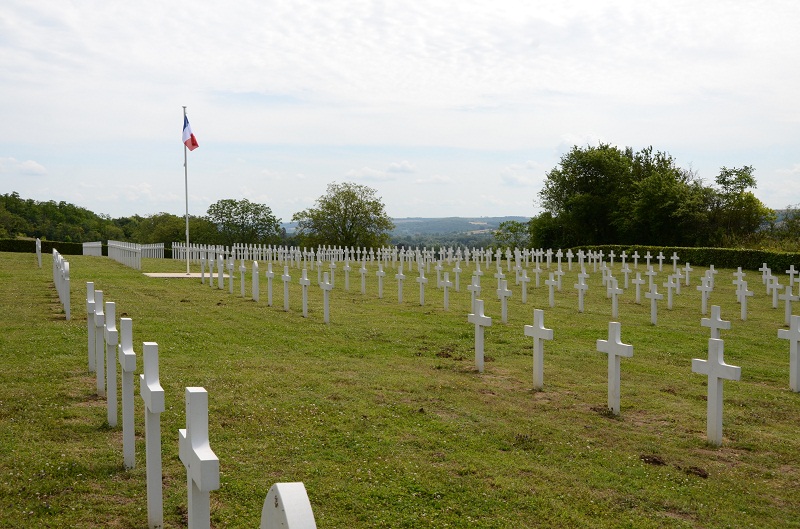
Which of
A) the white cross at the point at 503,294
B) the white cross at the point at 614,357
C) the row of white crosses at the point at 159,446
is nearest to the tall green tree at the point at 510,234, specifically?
the white cross at the point at 503,294

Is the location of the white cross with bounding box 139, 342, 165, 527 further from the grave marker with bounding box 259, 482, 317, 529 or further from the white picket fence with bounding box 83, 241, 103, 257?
the white picket fence with bounding box 83, 241, 103, 257

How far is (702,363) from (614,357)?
1.11 metres

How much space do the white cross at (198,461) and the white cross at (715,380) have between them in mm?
5571

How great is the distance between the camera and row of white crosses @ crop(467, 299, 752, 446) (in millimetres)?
7309

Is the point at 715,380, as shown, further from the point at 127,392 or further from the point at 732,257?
the point at 732,257

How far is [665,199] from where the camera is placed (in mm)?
49594

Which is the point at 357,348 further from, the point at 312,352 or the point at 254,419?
the point at 254,419

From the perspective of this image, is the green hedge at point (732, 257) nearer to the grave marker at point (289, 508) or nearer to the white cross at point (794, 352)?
the white cross at point (794, 352)

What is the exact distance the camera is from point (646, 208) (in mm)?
51000

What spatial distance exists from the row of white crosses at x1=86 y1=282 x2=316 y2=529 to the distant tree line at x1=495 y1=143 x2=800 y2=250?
34425mm

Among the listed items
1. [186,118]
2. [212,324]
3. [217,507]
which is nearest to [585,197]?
[186,118]

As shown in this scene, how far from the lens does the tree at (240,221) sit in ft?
265

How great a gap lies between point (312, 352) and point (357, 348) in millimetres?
878

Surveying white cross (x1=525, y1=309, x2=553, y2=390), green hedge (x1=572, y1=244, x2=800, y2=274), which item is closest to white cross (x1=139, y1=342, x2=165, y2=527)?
white cross (x1=525, y1=309, x2=553, y2=390)
